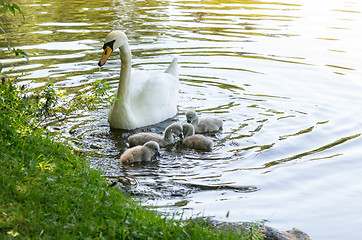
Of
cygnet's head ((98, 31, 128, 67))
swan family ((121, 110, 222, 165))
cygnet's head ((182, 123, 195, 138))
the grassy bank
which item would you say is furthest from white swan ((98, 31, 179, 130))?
the grassy bank

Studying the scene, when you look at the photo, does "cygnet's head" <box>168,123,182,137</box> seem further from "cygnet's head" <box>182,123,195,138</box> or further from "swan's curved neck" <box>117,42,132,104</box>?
"swan's curved neck" <box>117,42,132,104</box>

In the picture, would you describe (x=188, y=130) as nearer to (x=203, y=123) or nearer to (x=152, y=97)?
(x=203, y=123)

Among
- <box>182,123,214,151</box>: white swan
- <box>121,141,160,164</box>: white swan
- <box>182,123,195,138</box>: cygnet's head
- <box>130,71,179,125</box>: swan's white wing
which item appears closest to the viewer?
<box>121,141,160,164</box>: white swan

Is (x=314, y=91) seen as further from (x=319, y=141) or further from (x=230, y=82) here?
(x=319, y=141)

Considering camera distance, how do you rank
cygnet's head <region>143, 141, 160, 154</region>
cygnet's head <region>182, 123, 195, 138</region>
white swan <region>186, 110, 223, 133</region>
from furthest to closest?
1. white swan <region>186, 110, 223, 133</region>
2. cygnet's head <region>182, 123, 195, 138</region>
3. cygnet's head <region>143, 141, 160, 154</region>

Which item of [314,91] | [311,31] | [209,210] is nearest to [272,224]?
[209,210]

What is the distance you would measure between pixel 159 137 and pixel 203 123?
88 centimetres

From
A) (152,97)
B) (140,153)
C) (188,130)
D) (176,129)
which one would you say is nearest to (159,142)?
(176,129)

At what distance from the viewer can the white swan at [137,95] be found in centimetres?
855

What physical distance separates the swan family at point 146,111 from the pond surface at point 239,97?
191mm

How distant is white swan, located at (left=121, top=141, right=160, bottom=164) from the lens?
708cm

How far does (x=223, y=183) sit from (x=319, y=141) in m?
2.32

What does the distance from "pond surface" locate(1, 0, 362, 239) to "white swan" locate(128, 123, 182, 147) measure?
0.60ft

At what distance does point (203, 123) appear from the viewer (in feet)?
27.9
